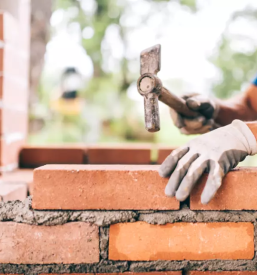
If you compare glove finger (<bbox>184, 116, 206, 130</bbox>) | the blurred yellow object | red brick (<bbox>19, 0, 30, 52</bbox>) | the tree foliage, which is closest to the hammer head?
glove finger (<bbox>184, 116, 206, 130</bbox>)

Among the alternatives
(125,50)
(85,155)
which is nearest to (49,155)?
(85,155)

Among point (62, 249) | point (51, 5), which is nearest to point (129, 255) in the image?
point (62, 249)

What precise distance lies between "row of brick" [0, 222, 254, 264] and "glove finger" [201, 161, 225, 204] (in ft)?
0.50

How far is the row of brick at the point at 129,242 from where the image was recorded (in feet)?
3.30

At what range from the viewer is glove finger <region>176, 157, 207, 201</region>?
3.07 ft

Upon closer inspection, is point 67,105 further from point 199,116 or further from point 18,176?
point 199,116

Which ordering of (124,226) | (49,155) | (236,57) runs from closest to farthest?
(124,226) < (49,155) < (236,57)

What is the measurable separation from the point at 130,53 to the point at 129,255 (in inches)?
370

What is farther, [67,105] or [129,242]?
[67,105]

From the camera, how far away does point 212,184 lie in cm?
92

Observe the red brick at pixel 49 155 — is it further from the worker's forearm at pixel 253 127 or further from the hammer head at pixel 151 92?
the worker's forearm at pixel 253 127

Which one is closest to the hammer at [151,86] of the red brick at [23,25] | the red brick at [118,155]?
the red brick at [118,155]

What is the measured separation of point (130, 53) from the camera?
9945mm

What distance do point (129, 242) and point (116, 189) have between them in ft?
0.60
